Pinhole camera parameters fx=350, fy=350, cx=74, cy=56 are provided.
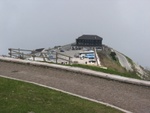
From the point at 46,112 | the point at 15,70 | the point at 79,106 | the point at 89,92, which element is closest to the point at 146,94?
the point at 89,92

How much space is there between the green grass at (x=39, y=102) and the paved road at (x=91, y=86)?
3.86 feet

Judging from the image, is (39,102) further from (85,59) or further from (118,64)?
(118,64)

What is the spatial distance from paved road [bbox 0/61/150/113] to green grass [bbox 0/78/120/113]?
118 centimetres

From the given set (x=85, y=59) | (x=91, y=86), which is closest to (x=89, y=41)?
(x=85, y=59)

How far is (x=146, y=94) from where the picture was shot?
49.3 feet

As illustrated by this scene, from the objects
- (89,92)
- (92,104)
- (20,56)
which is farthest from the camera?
(20,56)

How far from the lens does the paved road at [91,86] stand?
13867mm

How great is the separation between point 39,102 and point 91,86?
4.07m

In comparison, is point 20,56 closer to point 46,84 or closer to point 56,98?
point 46,84

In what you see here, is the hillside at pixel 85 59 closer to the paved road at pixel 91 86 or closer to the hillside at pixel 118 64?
the hillside at pixel 118 64

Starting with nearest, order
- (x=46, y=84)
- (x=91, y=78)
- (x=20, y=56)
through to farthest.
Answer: (x=46, y=84)
(x=91, y=78)
(x=20, y=56)

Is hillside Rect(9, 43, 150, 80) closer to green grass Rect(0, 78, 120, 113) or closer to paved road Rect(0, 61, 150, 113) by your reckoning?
paved road Rect(0, 61, 150, 113)

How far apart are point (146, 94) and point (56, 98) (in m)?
4.17

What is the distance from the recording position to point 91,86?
1595 cm
